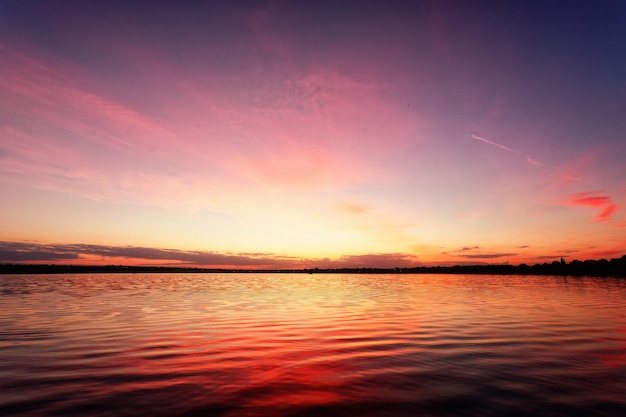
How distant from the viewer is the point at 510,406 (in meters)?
6.39

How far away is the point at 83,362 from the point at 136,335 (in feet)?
15.2

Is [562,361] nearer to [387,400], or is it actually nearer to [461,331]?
[461,331]

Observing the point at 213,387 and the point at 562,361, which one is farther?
the point at 562,361

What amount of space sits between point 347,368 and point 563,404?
15.4ft

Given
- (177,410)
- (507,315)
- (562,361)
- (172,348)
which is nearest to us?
(177,410)

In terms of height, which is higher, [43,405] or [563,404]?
[563,404]

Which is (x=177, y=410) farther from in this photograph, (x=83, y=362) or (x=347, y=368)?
(x=83, y=362)

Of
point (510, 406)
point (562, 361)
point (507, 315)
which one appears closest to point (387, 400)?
point (510, 406)

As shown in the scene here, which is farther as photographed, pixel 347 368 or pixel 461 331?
pixel 461 331

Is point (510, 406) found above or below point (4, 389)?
above

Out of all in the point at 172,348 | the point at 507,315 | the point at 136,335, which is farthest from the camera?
the point at 507,315

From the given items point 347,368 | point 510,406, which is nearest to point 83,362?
point 347,368

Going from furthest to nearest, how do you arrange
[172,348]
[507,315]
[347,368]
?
[507,315] → [172,348] → [347,368]

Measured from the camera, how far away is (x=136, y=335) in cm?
1434
